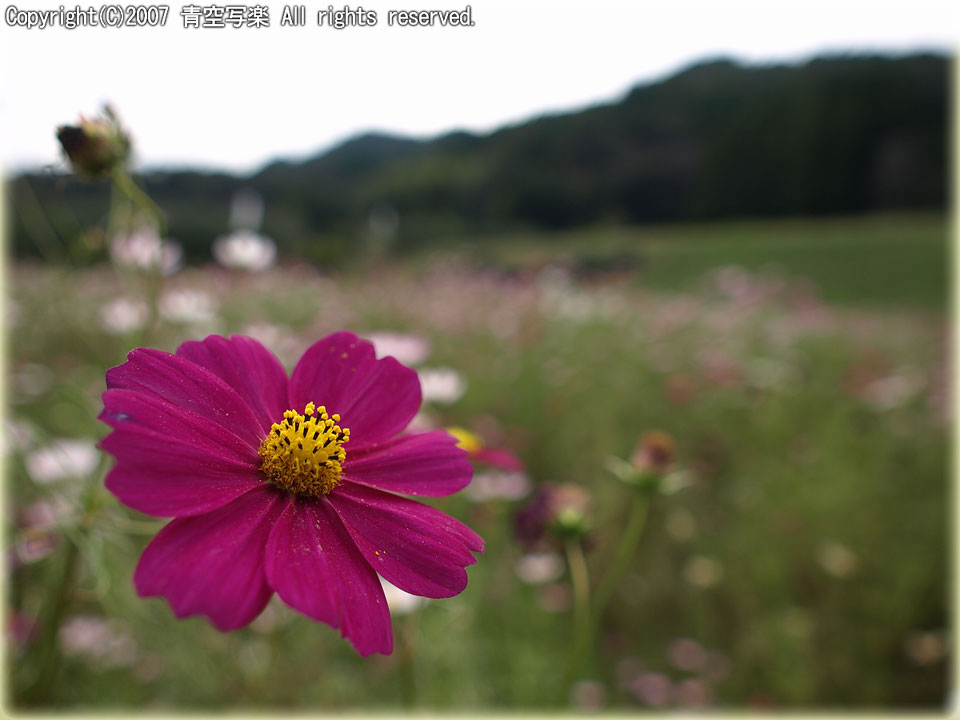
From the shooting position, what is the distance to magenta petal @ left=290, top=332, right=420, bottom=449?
16 cm

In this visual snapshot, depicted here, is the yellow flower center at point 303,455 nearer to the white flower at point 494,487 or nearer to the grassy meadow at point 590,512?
the grassy meadow at point 590,512

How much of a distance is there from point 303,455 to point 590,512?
666mm

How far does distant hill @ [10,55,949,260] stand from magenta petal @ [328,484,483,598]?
182mm

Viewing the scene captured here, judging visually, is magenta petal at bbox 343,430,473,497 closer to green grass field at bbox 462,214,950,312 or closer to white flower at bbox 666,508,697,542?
white flower at bbox 666,508,697,542

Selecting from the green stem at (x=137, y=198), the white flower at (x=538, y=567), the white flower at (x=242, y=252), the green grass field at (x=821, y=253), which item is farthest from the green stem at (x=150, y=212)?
the green grass field at (x=821, y=253)

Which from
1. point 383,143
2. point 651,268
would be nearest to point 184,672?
point 383,143

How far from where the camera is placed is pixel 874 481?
1242 mm

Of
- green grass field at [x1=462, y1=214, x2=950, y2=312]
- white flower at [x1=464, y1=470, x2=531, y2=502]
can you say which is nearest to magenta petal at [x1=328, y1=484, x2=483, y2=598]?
white flower at [x1=464, y1=470, x2=531, y2=502]

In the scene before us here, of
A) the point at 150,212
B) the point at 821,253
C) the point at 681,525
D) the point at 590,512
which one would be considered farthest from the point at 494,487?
the point at 821,253

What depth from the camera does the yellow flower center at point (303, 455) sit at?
0.50 feet

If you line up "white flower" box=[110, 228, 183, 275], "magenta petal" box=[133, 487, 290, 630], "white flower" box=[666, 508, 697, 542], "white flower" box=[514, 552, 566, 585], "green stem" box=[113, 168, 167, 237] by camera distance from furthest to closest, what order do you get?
1. "white flower" box=[666, 508, 697, 542]
2. "white flower" box=[514, 552, 566, 585]
3. "white flower" box=[110, 228, 183, 275]
4. "green stem" box=[113, 168, 167, 237]
5. "magenta petal" box=[133, 487, 290, 630]

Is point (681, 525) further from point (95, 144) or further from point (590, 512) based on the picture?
point (95, 144)

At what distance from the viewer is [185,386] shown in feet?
0.45

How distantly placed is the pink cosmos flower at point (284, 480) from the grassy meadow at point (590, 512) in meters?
0.13
